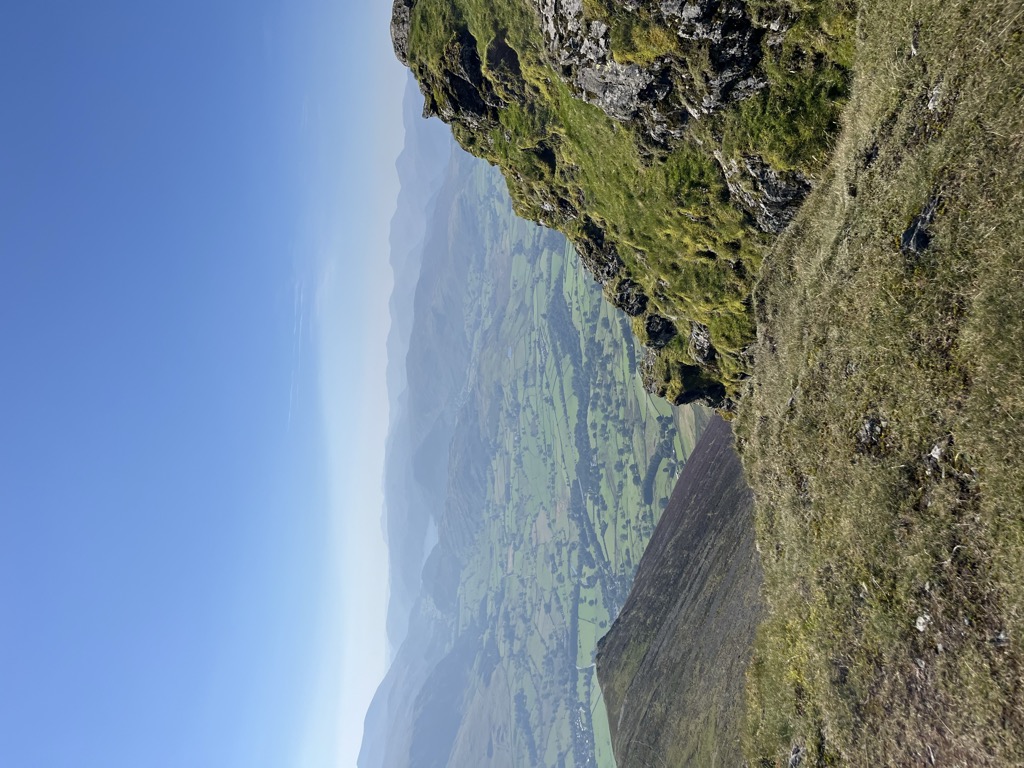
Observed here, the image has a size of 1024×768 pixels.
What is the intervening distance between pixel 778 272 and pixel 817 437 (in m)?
14.6

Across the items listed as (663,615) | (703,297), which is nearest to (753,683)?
(703,297)

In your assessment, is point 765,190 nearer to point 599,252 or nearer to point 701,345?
point 701,345

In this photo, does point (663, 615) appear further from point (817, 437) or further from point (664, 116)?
point (664, 116)

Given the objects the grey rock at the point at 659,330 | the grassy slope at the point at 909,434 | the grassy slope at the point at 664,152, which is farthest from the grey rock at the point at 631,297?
the grassy slope at the point at 909,434

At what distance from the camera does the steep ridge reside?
5353cm

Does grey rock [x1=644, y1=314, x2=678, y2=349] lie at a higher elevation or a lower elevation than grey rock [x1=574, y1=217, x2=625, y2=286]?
lower

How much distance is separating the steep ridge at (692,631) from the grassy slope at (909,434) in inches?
967

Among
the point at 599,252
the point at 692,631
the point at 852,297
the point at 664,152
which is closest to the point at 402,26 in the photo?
the point at 599,252

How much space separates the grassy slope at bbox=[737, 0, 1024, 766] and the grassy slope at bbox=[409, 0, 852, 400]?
347 cm

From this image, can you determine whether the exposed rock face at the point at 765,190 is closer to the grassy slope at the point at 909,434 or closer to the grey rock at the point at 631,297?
the grassy slope at the point at 909,434

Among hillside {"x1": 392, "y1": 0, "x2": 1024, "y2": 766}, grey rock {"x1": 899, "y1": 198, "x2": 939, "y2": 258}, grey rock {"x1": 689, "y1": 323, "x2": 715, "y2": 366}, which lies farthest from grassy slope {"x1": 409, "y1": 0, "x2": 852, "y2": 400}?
grey rock {"x1": 899, "y1": 198, "x2": 939, "y2": 258}

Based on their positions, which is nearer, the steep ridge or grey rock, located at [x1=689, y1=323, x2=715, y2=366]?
grey rock, located at [x1=689, y1=323, x2=715, y2=366]

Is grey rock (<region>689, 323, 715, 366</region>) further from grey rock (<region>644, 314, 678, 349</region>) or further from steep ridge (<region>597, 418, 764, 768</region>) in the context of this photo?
steep ridge (<region>597, 418, 764, 768</region>)

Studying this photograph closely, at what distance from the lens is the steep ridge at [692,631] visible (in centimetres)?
5353
